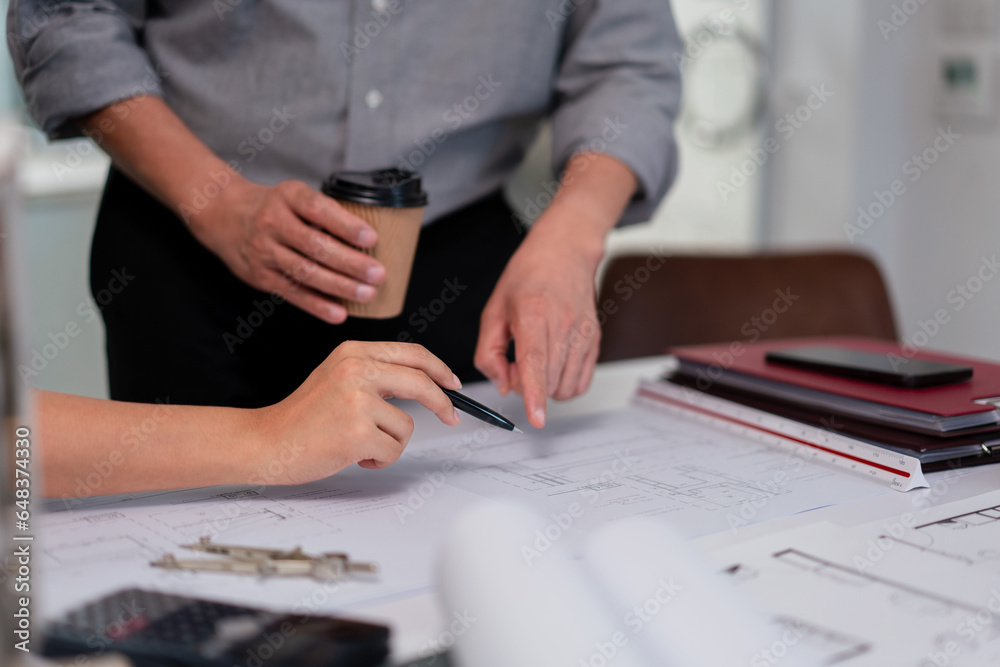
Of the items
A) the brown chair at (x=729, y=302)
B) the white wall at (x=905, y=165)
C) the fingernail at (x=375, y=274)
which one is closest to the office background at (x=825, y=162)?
the white wall at (x=905, y=165)

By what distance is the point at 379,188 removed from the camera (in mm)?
844

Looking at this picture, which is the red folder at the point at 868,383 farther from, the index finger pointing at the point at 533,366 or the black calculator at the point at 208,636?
the black calculator at the point at 208,636

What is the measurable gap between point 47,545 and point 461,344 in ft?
2.06

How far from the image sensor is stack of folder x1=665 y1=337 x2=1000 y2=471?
2.77ft

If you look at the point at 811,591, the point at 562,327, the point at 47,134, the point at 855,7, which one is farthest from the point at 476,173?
the point at 855,7

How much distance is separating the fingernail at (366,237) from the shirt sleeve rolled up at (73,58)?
378 mm

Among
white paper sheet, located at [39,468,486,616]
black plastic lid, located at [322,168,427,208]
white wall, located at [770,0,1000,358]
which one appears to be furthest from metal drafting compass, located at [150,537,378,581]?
white wall, located at [770,0,1000,358]

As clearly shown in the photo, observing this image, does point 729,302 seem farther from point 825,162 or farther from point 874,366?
point 825,162

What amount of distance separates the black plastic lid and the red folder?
1.33ft

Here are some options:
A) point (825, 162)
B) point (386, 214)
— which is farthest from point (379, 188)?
point (825, 162)

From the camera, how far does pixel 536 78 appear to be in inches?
47.5

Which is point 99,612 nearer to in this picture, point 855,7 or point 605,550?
point 605,550

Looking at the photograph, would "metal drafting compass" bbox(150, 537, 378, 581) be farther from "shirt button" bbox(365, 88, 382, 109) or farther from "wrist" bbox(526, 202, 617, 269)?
"shirt button" bbox(365, 88, 382, 109)

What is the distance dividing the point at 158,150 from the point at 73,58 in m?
0.14
